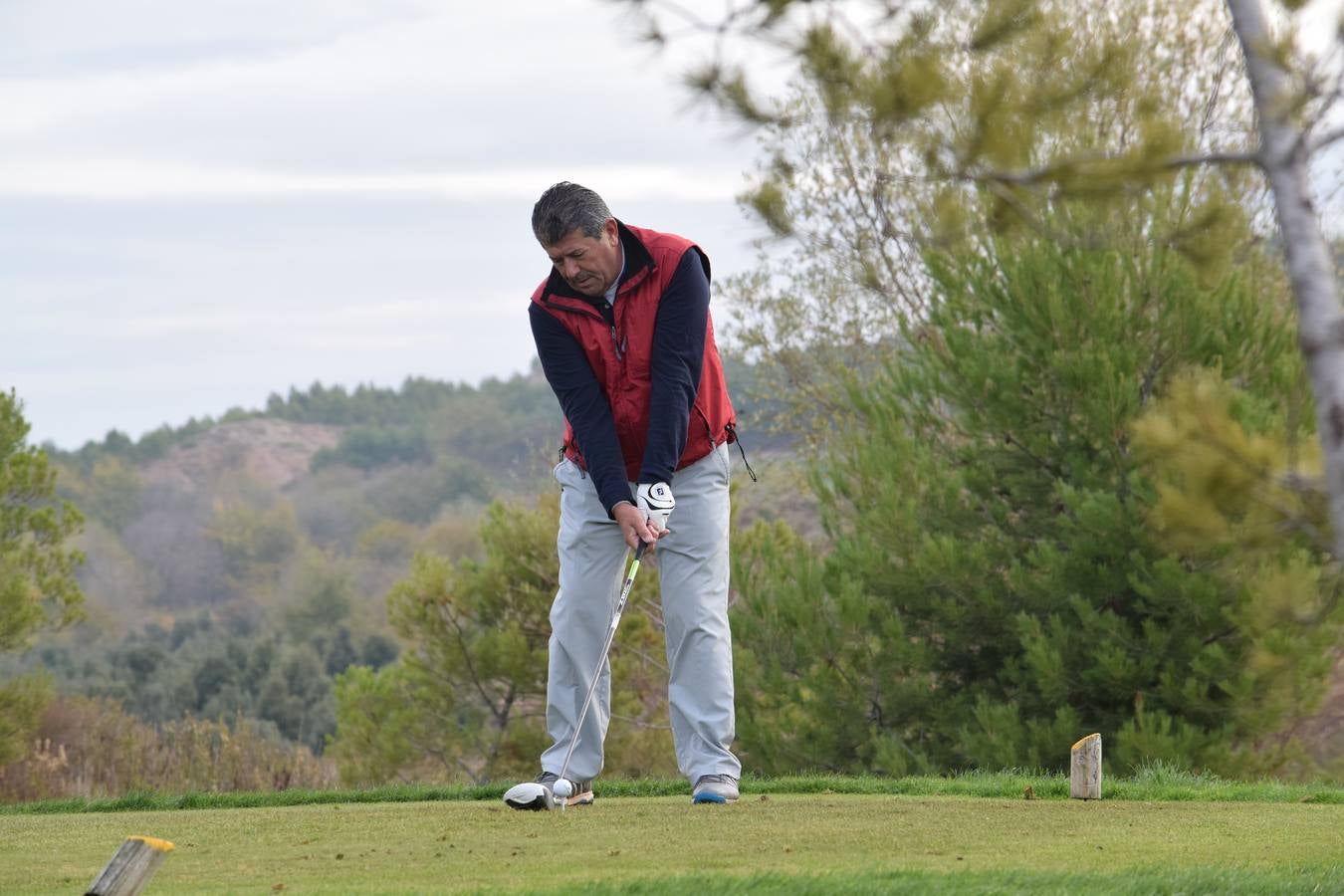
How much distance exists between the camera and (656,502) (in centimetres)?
493

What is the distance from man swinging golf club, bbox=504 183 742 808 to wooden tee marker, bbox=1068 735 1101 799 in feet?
3.53

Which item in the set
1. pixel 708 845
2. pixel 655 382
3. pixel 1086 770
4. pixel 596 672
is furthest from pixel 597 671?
pixel 1086 770

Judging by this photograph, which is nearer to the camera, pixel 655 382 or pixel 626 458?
pixel 655 382

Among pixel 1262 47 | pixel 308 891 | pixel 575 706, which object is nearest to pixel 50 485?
pixel 575 706

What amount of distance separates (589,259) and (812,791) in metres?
1.98

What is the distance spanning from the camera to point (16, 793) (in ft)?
48.8

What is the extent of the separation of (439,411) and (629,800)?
69.8m

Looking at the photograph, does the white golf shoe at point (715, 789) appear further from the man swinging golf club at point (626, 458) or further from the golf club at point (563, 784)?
the golf club at point (563, 784)

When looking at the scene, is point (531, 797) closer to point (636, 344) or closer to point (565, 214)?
point (636, 344)

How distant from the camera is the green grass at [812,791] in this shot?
5473 millimetres

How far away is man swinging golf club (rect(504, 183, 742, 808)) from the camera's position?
5043 millimetres

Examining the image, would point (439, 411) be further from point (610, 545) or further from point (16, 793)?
point (610, 545)

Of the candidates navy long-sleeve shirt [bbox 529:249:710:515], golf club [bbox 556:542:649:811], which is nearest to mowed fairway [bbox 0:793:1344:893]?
golf club [bbox 556:542:649:811]

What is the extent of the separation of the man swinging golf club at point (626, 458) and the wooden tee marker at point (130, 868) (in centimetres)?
206
